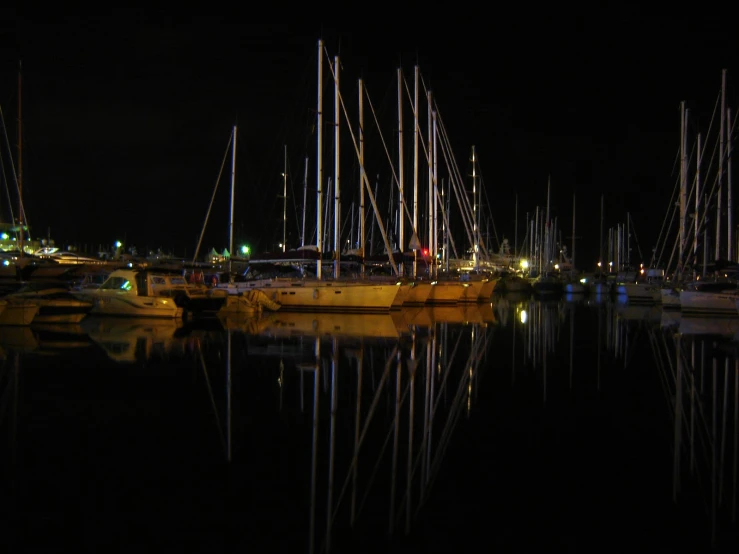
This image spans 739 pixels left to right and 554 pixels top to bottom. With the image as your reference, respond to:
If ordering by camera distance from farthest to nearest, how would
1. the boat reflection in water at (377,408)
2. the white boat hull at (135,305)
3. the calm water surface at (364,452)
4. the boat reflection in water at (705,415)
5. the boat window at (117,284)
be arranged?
the boat window at (117,284), the white boat hull at (135,305), the boat reflection in water at (705,415), the boat reflection in water at (377,408), the calm water surface at (364,452)

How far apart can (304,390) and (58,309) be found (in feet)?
65.8

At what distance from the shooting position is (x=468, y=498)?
24.8 feet

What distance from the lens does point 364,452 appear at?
923cm

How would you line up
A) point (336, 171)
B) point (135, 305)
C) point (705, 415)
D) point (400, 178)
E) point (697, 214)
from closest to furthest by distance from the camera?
point (705, 415), point (135, 305), point (336, 171), point (400, 178), point (697, 214)

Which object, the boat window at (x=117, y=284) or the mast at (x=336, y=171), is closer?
the boat window at (x=117, y=284)

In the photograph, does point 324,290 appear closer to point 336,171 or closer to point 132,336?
point 336,171

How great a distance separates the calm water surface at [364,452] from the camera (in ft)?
21.8

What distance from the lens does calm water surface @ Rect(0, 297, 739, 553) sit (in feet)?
21.8

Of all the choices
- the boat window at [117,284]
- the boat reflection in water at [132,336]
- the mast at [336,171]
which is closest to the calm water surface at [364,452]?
the boat reflection in water at [132,336]

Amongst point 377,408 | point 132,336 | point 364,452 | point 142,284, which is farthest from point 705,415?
point 142,284

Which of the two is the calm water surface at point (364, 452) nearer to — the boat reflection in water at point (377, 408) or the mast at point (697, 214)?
the boat reflection in water at point (377, 408)

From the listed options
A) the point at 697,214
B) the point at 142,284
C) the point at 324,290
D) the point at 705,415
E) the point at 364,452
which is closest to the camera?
the point at 364,452

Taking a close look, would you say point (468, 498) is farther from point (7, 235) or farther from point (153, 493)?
point (7, 235)

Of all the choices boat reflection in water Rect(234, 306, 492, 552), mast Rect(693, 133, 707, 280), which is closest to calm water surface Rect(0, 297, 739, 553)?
boat reflection in water Rect(234, 306, 492, 552)
